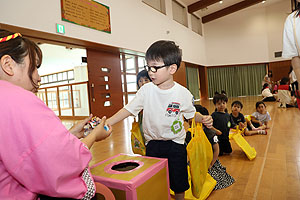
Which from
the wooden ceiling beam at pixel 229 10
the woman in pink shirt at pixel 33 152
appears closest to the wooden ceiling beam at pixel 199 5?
the wooden ceiling beam at pixel 229 10

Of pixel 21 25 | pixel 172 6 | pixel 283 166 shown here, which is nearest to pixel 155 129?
pixel 283 166

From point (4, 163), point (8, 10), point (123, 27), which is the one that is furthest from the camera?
point (123, 27)

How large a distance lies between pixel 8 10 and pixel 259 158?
4.24 m

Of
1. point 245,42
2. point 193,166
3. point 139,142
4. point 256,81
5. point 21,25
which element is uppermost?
point 245,42

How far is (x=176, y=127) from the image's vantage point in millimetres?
1309

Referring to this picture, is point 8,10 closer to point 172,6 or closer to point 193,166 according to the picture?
point 193,166

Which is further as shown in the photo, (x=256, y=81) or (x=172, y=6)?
(x=256, y=81)

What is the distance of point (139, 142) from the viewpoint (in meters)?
1.68

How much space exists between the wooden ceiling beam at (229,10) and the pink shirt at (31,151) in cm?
1241

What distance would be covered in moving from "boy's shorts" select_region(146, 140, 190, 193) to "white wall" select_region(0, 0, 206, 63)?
11.4ft

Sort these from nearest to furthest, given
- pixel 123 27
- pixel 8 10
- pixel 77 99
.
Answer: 1. pixel 8 10
2. pixel 123 27
3. pixel 77 99

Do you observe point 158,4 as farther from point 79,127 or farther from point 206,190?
point 79,127

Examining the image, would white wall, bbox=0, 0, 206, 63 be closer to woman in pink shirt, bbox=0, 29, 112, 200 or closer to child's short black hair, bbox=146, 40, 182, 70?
child's short black hair, bbox=146, 40, 182, 70

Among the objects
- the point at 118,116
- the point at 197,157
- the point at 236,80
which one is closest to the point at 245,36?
the point at 236,80
